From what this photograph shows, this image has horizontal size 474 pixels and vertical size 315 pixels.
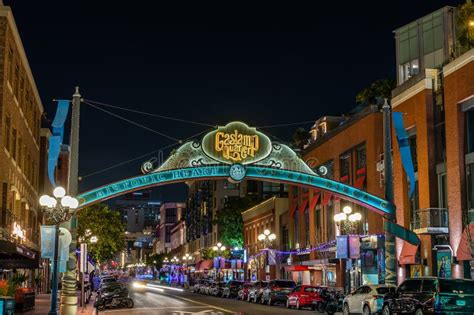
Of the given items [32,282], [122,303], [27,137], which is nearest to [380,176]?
[122,303]

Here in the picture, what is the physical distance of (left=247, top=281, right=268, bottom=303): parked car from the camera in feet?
156

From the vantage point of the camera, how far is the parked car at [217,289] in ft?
203

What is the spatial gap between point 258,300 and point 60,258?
24.9 metres

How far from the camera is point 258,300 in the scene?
48312 mm

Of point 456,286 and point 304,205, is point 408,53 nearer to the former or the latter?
point 304,205

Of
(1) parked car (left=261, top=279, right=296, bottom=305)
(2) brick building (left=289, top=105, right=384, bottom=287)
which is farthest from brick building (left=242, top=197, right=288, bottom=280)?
(1) parked car (left=261, top=279, right=296, bottom=305)

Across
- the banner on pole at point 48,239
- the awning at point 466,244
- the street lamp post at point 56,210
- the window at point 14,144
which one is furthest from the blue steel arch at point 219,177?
the window at point 14,144

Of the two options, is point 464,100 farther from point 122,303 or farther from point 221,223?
point 221,223

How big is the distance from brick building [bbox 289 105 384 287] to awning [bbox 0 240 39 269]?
53.7 feet

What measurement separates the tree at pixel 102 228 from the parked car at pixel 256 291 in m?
18.8

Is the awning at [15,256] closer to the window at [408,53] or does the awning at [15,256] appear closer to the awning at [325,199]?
the awning at [325,199]

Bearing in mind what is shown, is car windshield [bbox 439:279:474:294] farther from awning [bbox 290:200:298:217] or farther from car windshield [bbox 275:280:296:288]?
awning [bbox 290:200:298:217]

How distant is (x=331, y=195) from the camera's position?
54688mm

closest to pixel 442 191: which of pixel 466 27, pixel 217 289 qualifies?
pixel 466 27
